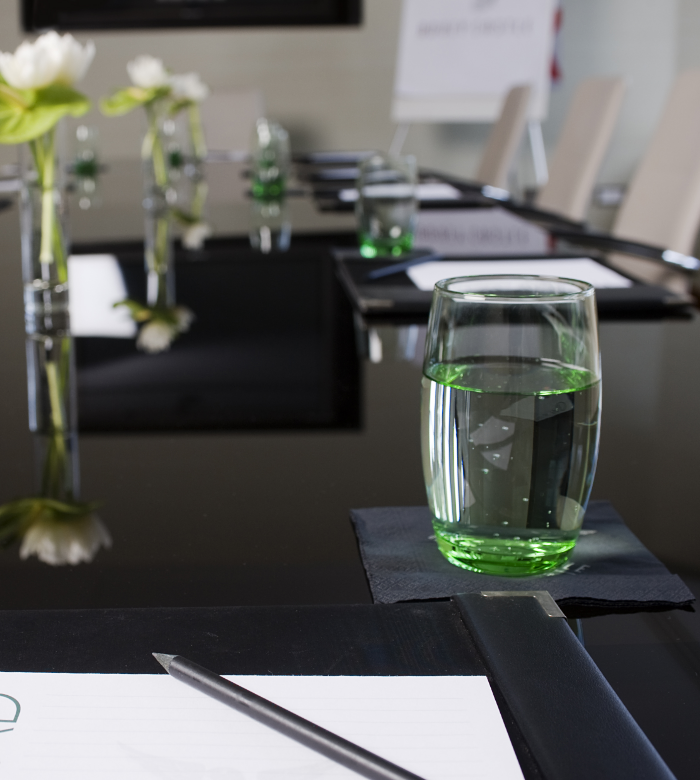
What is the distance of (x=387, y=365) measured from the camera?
0.76 m

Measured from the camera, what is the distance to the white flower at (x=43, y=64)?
0.76 meters

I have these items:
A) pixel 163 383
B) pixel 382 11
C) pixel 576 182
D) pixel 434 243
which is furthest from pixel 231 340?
pixel 382 11

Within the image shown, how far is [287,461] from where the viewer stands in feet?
1.85

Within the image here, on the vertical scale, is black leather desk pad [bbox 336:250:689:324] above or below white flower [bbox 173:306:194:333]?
above

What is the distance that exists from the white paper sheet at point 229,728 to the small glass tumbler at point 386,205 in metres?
0.91

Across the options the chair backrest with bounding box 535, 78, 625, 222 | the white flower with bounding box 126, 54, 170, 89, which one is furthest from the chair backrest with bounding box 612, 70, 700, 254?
the white flower with bounding box 126, 54, 170, 89

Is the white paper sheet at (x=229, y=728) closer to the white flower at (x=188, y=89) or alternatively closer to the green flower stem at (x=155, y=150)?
the green flower stem at (x=155, y=150)

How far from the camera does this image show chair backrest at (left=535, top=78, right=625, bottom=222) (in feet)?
8.50

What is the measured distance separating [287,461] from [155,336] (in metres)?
0.34

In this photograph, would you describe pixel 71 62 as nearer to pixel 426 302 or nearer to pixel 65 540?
pixel 426 302

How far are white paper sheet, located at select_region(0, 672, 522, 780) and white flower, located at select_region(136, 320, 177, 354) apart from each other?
54cm

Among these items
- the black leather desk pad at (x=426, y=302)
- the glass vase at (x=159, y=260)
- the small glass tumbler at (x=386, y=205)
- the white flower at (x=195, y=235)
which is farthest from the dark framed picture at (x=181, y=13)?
the black leather desk pad at (x=426, y=302)

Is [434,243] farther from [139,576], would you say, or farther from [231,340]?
[139,576]

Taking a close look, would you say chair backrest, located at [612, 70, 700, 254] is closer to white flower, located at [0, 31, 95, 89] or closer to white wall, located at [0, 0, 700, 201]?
white flower, located at [0, 31, 95, 89]
